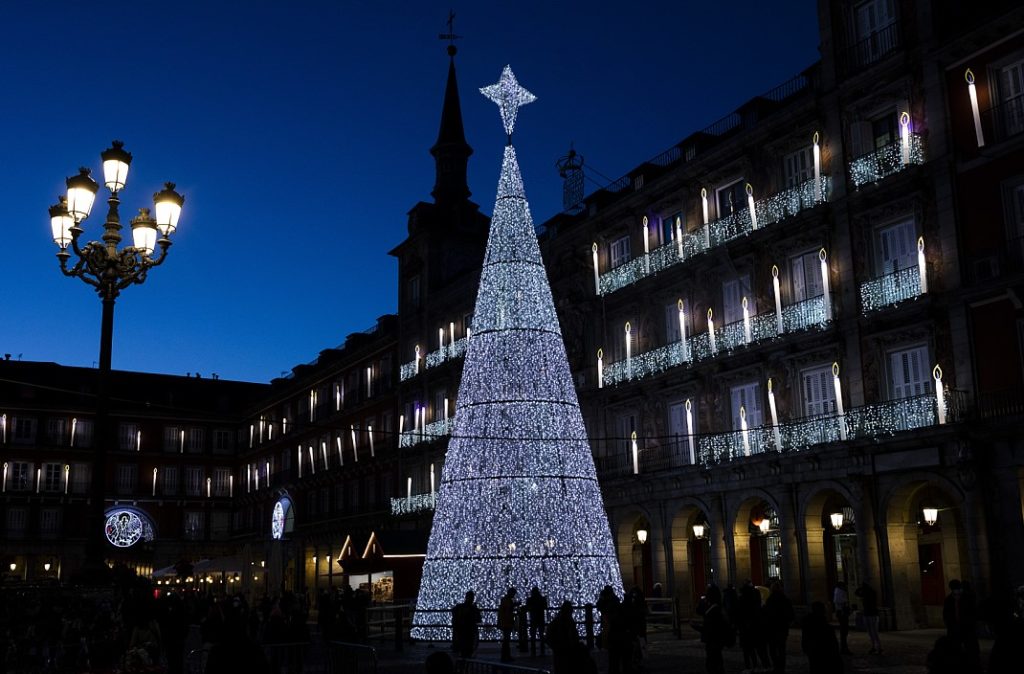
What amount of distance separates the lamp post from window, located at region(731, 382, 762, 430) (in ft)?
61.3

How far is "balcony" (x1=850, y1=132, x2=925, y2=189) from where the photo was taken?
24719mm

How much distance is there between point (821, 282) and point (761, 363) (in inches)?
112

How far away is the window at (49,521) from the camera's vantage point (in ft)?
214

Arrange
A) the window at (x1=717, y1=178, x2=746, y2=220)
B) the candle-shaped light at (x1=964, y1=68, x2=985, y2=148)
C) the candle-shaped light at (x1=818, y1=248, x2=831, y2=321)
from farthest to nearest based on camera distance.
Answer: the window at (x1=717, y1=178, x2=746, y2=220) → the candle-shaped light at (x1=818, y1=248, x2=831, y2=321) → the candle-shaped light at (x1=964, y1=68, x2=985, y2=148)

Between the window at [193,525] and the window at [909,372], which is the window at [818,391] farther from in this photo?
the window at [193,525]

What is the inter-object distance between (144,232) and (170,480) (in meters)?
60.1

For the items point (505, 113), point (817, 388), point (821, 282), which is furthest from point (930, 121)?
point (505, 113)

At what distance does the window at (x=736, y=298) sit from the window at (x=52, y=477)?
168 ft

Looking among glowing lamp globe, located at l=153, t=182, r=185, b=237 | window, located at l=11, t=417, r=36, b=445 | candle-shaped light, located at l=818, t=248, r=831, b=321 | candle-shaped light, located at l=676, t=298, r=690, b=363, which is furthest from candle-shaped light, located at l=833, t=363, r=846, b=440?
window, located at l=11, t=417, r=36, b=445

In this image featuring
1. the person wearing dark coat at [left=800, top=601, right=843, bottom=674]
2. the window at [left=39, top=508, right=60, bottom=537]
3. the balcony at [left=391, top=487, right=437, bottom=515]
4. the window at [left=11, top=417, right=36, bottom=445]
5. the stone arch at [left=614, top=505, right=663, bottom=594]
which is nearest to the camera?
the person wearing dark coat at [left=800, top=601, right=843, bottom=674]

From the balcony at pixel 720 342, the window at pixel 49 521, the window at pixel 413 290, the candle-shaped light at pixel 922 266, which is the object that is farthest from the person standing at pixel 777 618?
the window at pixel 49 521

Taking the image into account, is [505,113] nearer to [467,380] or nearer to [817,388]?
[467,380]

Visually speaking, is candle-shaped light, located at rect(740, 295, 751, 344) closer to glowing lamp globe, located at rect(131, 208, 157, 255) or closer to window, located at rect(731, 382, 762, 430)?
window, located at rect(731, 382, 762, 430)

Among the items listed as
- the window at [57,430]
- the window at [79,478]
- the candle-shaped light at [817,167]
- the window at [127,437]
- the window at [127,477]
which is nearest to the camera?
the candle-shaped light at [817,167]
